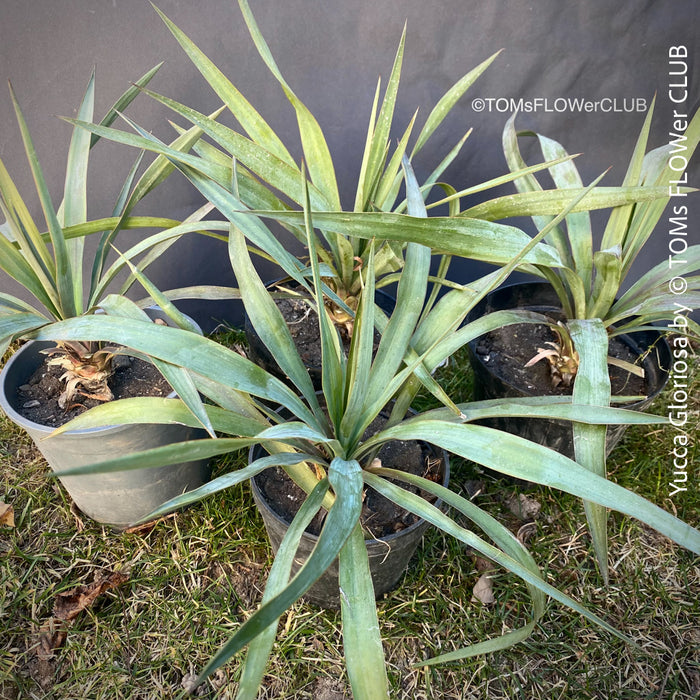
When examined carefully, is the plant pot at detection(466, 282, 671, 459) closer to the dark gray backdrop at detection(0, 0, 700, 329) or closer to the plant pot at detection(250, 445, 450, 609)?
the plant pot at detection(250, 445, 450, 609)

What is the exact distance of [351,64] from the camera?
51.3 inches

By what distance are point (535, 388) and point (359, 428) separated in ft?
1.75

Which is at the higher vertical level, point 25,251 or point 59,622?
point 25,251

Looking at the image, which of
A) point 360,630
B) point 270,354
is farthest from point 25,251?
point 360,630

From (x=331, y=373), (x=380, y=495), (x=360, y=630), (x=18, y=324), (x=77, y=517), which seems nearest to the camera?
(x=360, y=630)

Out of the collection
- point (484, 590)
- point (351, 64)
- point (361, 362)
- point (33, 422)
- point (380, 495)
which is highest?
point (351, 64)

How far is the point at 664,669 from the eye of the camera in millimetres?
1021

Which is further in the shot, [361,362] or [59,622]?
[59,622]

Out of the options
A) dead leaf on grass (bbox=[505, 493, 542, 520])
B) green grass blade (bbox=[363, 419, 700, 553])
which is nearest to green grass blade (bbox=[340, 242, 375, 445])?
green grass blade (bbox=[363, 419, 700, 553])

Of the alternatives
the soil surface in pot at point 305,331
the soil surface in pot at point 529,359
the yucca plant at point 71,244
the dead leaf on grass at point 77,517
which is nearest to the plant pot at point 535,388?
the soil surface in pot at point 529,359

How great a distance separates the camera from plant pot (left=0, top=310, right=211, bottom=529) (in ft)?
3.24

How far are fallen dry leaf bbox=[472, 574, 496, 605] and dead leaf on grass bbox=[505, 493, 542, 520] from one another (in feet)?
0.58

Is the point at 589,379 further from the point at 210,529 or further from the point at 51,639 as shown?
the point at 51,639

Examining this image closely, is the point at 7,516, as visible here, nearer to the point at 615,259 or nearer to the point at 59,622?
the point at 59,622
